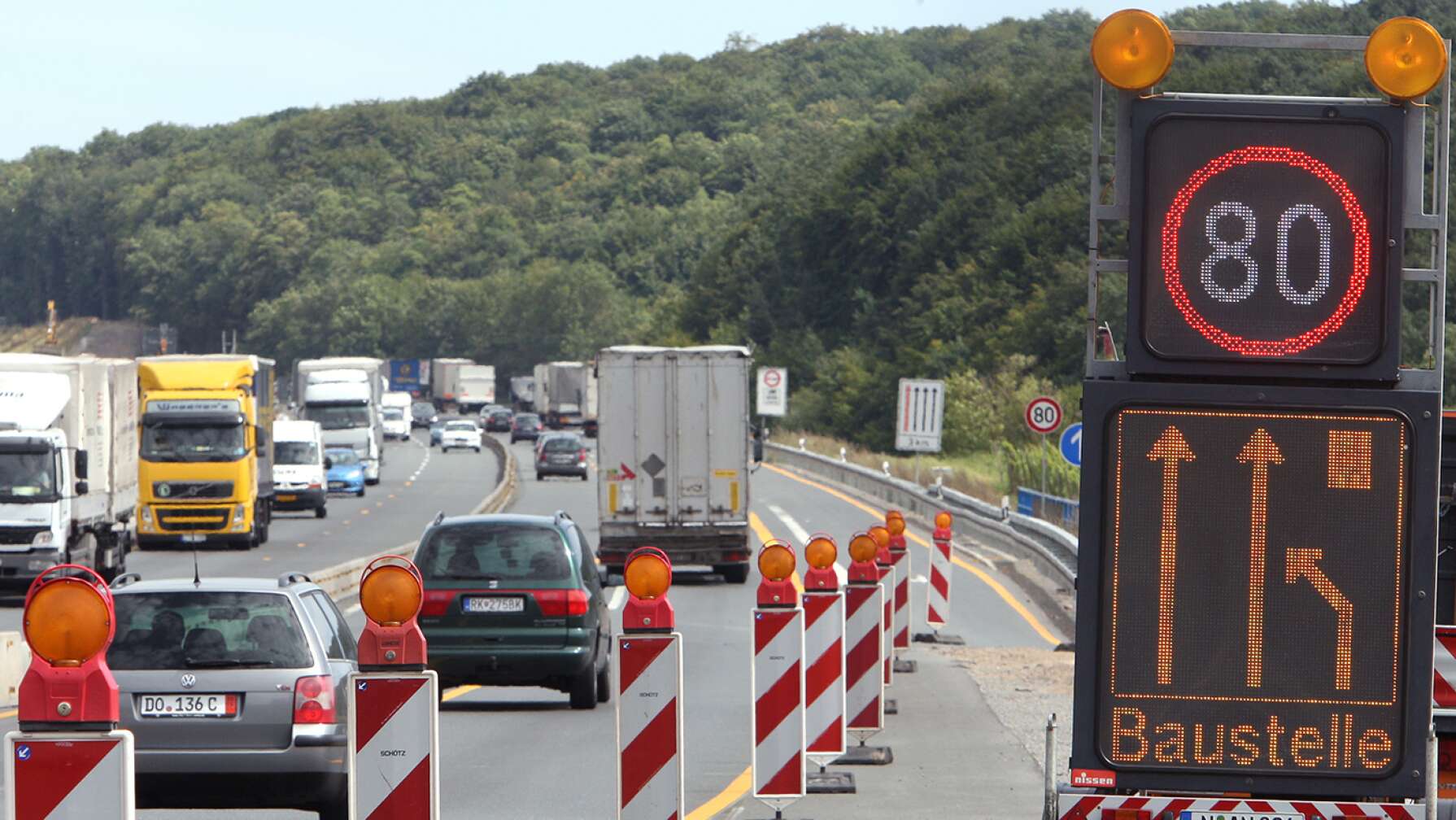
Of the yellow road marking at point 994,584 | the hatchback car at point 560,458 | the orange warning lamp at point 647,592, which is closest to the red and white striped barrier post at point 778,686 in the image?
the orange warning lamp at point 647,592

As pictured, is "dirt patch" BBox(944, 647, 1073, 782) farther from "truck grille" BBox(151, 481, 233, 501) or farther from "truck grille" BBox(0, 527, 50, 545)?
"truck grille" BBox(151, 481, 233, 501)

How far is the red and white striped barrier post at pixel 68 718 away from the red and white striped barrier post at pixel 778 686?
5581 millimetres

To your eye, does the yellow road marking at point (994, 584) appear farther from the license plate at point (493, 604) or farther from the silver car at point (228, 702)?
the silver car at point (228, 702)

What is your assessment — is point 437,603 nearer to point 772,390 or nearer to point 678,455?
point 678,455

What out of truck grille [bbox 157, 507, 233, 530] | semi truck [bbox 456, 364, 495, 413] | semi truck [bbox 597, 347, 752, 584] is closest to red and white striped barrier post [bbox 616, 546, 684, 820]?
semi truck [bbox 597, 347, 752, 584]

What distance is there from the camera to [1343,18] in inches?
4154

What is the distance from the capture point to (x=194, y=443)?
41.8m

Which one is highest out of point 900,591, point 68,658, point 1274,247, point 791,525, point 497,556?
point 1274,247

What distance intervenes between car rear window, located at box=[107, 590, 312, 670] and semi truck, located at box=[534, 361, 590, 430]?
331 feet

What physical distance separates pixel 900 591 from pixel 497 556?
4.35 meters

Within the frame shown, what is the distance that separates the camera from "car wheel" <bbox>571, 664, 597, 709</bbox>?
1836 centimetres

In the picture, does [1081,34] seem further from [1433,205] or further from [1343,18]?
[1433,205]

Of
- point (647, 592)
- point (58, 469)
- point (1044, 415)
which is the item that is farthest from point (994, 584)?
A: point (647, 592)

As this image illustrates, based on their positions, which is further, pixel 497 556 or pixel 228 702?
pixel 497 556
